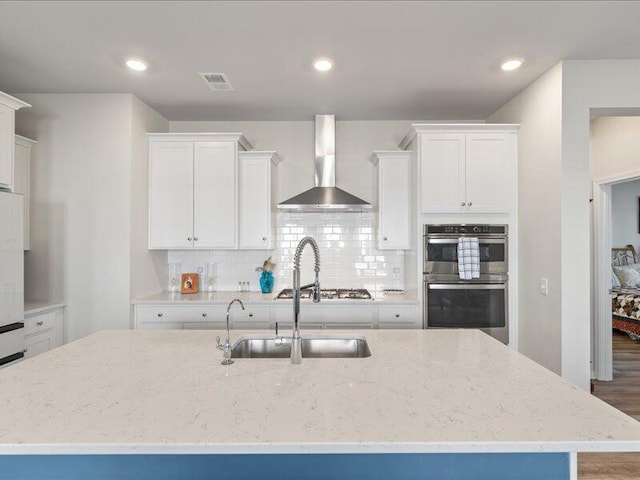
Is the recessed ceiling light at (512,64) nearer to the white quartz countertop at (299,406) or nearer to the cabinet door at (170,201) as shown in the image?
the white quartz countertop at (299,406)

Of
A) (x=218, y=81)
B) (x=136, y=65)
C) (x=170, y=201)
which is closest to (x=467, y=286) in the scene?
(x=218, y=81)

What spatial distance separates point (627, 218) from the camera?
291 inches

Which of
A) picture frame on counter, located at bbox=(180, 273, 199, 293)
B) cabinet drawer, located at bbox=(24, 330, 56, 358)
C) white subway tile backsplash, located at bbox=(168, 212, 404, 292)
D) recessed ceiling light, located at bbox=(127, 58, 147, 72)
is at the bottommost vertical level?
cabinet drawer, located at bbox=(24, 330, 56, 358)

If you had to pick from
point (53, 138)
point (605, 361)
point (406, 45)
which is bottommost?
point (605, 361)

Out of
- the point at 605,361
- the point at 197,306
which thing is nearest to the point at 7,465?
the point at 197,306

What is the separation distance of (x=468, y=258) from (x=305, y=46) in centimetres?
210

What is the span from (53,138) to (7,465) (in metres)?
3.07

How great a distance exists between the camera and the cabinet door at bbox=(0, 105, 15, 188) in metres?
2.70

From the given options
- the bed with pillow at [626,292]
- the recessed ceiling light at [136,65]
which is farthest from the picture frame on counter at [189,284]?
the bed with pillow at [626,292]

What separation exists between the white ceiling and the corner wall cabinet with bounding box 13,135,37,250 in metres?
0.47

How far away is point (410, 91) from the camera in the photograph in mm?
3301

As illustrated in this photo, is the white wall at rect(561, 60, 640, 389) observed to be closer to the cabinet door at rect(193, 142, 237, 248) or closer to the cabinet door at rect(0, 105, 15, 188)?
the cabinet door at rect(193, 142, 237, 248)

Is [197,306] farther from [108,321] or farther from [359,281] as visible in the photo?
[359,281]

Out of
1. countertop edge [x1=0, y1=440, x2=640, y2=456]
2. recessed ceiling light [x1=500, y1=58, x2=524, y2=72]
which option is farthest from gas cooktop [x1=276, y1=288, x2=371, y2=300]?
countertop edge [x1=0, y1=440, x2=640, y2=456]
